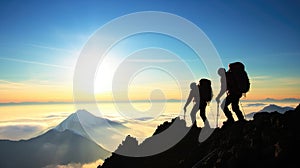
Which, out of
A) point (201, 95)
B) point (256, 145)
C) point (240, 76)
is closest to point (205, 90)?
point (201, 95)

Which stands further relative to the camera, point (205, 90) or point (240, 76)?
point (205, 90)

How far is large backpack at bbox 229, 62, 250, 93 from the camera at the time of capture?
1574 centimetres

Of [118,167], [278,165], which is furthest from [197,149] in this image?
[118,167]

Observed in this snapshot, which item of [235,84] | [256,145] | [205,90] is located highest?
[235,84]

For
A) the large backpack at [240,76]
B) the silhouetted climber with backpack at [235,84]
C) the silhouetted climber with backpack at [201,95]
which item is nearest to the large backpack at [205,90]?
the silhouetted climber with backpack at [201,95]

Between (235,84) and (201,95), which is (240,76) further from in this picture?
(201,95)

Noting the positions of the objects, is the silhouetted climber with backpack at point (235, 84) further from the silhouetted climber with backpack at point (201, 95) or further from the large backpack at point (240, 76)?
the silhouetted climber with backpack at point (201, 95)

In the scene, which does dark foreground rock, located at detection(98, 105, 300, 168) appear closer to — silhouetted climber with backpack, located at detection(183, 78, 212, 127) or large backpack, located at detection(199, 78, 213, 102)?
silhouetted climber with backpack, located at detection(183, 78, 212, 127)

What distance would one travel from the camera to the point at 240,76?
15.8 metres

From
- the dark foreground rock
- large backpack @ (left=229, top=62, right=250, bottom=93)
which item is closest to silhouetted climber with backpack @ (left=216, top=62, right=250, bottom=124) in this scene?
large backpack @ (left=229, top=62, right=250, bottom=93)

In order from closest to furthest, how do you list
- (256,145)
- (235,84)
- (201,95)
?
1. (256,145)
2. (235,84)
3. (201,95)

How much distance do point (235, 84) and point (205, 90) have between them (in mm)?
3470

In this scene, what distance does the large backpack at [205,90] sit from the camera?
62.6 feet

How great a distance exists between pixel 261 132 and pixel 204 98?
22.3ft
